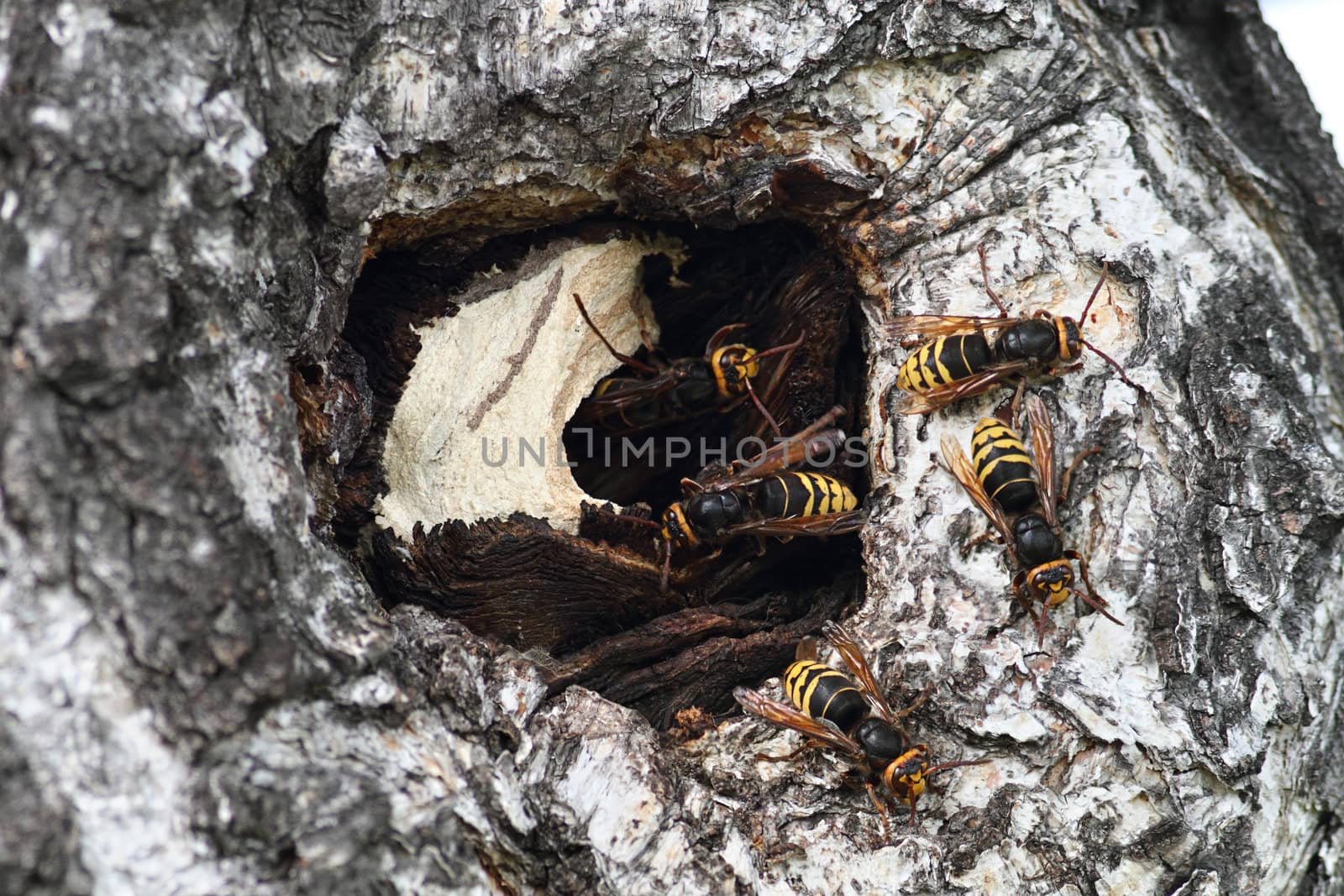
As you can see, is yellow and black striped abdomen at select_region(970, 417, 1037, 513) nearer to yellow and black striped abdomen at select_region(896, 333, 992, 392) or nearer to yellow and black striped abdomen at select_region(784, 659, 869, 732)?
yellow and black striped abdomen at select_region(896, 333, 992, 392)

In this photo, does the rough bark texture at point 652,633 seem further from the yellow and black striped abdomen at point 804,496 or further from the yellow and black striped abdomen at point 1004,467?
the yellow and black striped abdomen at point 804,496

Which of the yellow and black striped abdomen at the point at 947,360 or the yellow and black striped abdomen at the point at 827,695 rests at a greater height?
the yellow and black striped abdomen at the point at 947,360

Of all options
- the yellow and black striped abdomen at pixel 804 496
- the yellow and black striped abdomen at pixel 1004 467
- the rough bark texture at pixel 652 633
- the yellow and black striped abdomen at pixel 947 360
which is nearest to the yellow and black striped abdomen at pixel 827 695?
the rough bark texture at pixel 652 633

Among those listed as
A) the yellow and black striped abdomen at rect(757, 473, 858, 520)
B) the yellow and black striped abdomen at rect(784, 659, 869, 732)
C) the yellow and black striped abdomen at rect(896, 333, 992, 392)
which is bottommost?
the yellow and black striped abdomen at rect(784, 659, 869, 732)

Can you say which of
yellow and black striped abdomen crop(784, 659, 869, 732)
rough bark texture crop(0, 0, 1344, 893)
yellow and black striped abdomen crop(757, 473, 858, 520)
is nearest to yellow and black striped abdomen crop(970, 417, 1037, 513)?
rough bark texture crop(0, 0, 1344, 893)

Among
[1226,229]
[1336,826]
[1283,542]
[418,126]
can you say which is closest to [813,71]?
[418,126]
